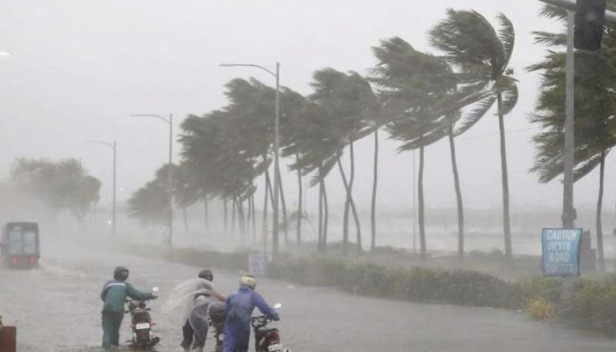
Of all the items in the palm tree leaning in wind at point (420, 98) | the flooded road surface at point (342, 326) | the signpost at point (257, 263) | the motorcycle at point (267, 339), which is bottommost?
the flooded road surface at point (342, 326)

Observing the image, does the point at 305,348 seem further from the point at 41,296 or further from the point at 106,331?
the point at 41,296

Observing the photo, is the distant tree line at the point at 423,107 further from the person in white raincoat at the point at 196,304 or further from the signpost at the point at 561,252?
the person in white raincoat at the point at 196,304

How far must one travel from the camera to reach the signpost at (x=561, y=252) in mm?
21016

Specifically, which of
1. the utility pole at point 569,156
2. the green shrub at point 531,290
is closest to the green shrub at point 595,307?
the utility pole at point 569,156

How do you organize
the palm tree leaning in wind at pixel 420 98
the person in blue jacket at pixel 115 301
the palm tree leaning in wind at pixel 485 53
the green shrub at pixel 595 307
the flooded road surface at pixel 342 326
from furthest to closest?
the palm tree leaning in wind at pixel 420 98
the palm tree leaning in wind at pixel 485 53
the green shrub at pixel 595 307
the flooded road surface at pixel 342 326
the person in blue jacket at pixel 115 301

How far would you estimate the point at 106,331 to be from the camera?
52.6ft

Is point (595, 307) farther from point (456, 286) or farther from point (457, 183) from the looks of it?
point (457, 183)

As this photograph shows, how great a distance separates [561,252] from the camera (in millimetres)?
21297

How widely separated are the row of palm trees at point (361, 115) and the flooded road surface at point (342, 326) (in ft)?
33.7

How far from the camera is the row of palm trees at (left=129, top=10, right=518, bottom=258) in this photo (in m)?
36.7

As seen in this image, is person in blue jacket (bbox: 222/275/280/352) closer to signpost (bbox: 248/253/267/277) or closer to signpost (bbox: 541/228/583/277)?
signpost (bbox: 541/228/583/277)

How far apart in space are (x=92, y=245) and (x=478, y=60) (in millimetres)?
68195

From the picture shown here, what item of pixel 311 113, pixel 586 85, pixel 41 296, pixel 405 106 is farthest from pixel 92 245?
pixel 586 85

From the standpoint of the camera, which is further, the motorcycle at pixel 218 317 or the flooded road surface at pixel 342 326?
the flooded road surface at pixel 342 326
